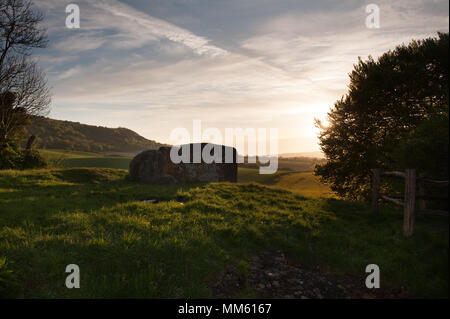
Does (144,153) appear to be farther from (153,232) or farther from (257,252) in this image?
(257,252)

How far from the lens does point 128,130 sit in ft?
560

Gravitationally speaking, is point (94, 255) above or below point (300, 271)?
above

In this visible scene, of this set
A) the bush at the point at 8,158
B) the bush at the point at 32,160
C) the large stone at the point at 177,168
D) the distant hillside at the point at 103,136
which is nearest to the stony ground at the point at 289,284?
the large stone at the point at 177,168

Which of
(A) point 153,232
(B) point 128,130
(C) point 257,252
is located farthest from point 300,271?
(B) point 128,130

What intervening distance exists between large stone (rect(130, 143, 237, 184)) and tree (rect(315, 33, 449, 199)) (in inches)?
321

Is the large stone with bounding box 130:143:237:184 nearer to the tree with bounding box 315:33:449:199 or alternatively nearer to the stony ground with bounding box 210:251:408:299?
the tree with bounding box 315:33:449:199

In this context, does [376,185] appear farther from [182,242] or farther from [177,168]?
[177,168]

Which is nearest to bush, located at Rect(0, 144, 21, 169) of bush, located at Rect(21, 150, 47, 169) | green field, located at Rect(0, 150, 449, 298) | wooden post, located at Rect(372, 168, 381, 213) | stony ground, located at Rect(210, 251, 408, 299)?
bush, located at Rect(21, 150, 47, 169)

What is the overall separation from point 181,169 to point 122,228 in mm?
13250

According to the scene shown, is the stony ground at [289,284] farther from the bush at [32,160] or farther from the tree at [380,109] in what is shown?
the bush at [32,160]

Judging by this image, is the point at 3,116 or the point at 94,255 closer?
the point at 94,255

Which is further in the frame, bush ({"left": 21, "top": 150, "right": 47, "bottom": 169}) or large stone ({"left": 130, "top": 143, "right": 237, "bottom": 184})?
bush ({"left": 21, "top": 150, "right": 47, "bottom": 169})

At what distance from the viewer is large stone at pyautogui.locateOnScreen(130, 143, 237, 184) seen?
2006 cm

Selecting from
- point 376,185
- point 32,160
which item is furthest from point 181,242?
point 32,160
